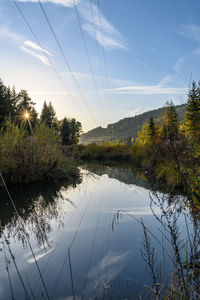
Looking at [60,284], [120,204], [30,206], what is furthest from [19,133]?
[60,284]

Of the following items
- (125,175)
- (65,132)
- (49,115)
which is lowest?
(125,175)

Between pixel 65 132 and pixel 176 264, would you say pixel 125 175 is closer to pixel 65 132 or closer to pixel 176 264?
pixel 176 264

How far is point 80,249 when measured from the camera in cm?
324

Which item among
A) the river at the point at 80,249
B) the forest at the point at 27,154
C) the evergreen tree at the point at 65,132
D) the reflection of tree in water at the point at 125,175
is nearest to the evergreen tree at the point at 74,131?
the evergreen tree at the point at 65,132

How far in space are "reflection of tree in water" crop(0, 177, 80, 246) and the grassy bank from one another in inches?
24.6

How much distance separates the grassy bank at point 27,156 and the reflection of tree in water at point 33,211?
625 mm

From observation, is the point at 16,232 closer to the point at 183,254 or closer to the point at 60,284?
the point at 60,284

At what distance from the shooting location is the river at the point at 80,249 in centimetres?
224

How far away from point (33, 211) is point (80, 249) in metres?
2.18

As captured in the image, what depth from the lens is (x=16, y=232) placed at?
12.2ft

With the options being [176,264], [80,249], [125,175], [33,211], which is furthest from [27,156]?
[176,264]

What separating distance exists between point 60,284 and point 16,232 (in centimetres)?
173

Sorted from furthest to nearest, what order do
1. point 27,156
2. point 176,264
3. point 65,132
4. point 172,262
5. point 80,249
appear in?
point 65,132 → point 27,156 → point 80,249 → point 172,262 → point 176,264

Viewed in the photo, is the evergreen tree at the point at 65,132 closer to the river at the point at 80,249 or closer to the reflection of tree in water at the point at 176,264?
the river at the point at 80,249
